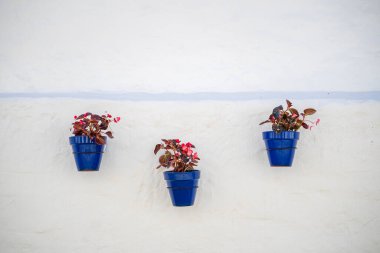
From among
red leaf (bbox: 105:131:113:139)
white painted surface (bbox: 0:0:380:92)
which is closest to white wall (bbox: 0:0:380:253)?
white painted surface (bbox: 0:0:380:92)

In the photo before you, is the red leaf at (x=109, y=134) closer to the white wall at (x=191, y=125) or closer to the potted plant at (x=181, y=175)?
the white wall at (x=191, y=125)

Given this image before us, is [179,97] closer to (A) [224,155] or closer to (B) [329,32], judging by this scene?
(A) [224,155]

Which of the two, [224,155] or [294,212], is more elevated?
[224,155]

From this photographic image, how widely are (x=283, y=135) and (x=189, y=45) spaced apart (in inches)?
37.2

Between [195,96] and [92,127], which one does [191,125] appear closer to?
[195,96]

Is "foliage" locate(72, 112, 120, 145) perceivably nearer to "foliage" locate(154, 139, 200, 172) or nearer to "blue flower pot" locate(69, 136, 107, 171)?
"blue flower pot" locate(69, 136, 107, 171)

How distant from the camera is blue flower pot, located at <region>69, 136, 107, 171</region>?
2.22 m

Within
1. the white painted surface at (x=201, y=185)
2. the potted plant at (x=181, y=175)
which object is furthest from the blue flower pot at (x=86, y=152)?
the potted plant at (x=181, y=175)

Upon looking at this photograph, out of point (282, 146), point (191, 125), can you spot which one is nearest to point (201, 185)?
point (191, 125)

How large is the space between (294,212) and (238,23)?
140cm

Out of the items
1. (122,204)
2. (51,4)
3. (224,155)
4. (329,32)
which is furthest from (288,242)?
(51,4)

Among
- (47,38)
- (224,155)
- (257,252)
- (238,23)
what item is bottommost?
(257,252)

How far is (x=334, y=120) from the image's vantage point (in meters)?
2.48

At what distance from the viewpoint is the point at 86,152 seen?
2.23 m
